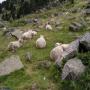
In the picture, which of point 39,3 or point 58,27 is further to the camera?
point 39,3

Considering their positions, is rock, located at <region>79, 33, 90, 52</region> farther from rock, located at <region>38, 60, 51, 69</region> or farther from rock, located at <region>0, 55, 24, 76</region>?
rock, located at <region>0, 55, 24, 76</region>

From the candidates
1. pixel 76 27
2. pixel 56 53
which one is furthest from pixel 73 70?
pixel 76 27

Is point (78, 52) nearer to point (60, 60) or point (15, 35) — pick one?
point (60, 60)

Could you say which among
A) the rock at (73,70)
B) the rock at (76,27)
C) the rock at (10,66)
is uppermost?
the rock at (73,70)

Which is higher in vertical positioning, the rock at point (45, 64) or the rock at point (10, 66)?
the rock at point (10, 66)

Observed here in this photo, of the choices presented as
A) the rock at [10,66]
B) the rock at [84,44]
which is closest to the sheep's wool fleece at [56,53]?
the rock at [84,44]

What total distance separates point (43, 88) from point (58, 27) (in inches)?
513

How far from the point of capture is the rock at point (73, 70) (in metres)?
13.1

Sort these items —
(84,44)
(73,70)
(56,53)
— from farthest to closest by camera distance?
(56,53), (84,44), (73,70)

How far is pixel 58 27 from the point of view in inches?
1027

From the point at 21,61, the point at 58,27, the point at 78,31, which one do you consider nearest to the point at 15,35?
the point at 58,27

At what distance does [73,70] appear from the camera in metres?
13.2

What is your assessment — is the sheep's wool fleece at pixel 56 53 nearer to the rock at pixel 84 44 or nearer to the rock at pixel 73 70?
the rock at pixel 84 44

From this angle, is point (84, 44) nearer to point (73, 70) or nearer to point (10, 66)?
point (73, 70)
